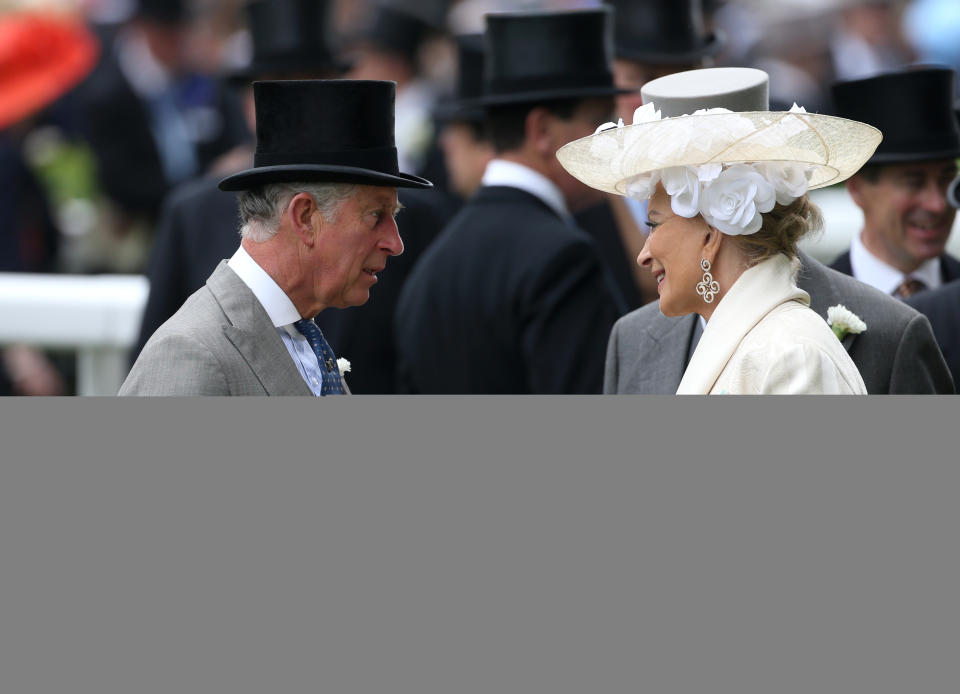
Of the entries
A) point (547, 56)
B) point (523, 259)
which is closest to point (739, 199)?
point (523, 259)

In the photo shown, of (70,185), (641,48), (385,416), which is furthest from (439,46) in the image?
(385,416)

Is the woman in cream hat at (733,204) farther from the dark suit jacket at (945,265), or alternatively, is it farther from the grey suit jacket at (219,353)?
the dark suit jacket at (945,265)

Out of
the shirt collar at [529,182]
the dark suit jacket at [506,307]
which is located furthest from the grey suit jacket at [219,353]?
the shirt collar at [529,182]

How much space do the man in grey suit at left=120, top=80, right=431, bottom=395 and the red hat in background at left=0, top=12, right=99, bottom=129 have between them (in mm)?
5925

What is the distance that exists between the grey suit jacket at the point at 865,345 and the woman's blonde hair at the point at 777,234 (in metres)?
0.50

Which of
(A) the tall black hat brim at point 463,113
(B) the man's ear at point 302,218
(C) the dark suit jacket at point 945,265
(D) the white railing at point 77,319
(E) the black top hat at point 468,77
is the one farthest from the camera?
(D) the white railing at point 77,319

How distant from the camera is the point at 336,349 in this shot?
564cm

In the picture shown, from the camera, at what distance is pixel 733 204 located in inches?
133

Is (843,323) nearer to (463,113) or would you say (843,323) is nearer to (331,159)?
(331,159)

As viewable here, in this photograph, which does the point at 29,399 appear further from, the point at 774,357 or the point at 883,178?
the point at 883,178

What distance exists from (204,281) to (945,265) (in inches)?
96.6

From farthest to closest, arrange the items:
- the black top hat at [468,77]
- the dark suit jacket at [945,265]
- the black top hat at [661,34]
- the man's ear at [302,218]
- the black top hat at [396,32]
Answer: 1. the black top hat at [396,32]
2. the black top hat at [468,77]
3. the black top hat at [661,34]
4. the dark suit jacket at [945,265]
5. the man's ear at [302,218]

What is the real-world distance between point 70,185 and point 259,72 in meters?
3.84

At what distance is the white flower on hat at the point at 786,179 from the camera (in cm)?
Result: 340
